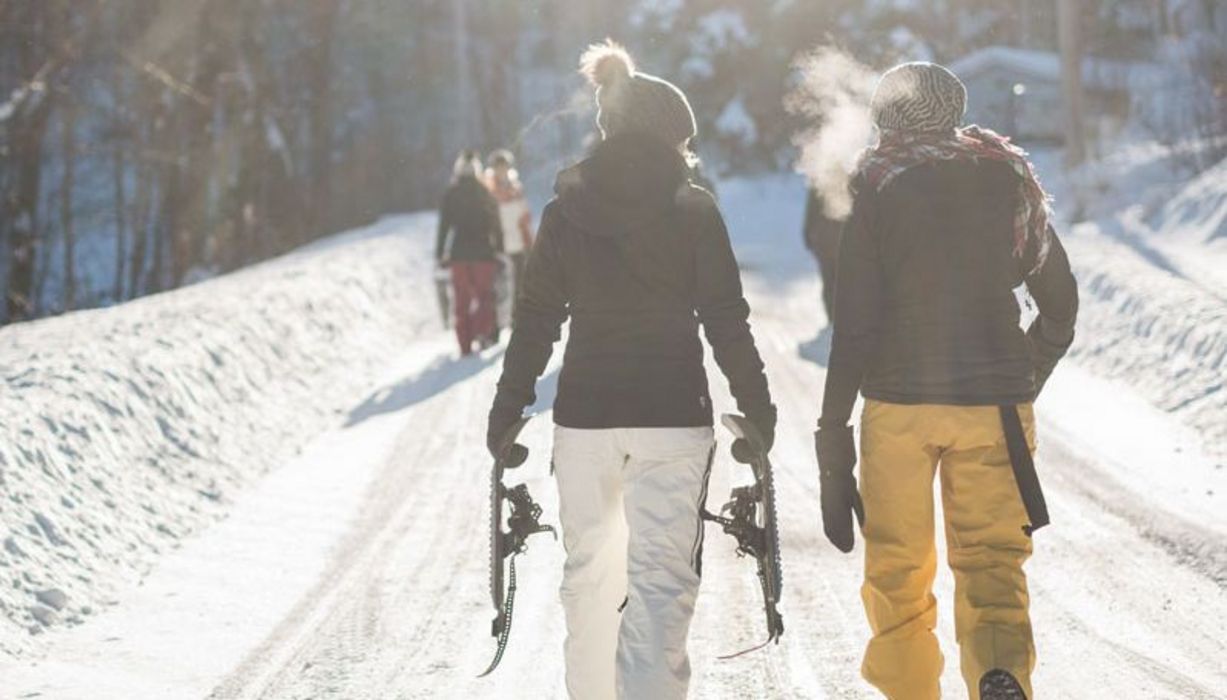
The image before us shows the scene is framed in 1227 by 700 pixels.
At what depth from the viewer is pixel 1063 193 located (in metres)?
27.7

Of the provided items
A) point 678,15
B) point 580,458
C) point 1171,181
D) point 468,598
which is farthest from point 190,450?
point 678,15

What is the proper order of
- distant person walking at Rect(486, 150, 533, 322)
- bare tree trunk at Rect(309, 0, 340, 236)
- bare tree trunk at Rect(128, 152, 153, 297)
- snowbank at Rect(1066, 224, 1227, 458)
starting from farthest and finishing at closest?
bare tree trunk at Rect(309, 0, 340, 236)
bare tree trunk at Rect(128, 152, 153, 297)
distant person walking at Rect(486, 150, 533, 322)
snowbank at Rect(1066, 224, 1227, 458)

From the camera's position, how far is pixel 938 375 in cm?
475

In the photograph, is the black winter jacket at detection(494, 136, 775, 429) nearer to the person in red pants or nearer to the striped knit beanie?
the striped knit beanie

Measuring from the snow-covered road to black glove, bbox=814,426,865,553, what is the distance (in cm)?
95

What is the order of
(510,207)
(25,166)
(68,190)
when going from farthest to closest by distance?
1. (68,190)
2. (25,166)
3. (510,207)

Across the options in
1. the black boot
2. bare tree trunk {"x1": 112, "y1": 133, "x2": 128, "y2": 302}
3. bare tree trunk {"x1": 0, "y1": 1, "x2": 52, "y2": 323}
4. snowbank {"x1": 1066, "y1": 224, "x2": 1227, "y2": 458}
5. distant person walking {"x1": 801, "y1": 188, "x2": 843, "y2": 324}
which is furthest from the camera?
bare tree trunk {"x1": 112, "y1": 133, "x2": 128, "y2": 302}

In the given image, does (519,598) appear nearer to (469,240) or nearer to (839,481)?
(839,481)

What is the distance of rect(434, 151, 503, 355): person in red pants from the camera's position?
15281 mm

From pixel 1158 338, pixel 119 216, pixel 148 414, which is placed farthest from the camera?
pixel 119 216

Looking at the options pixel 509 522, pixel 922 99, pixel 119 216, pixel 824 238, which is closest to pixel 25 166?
pixel 119 216

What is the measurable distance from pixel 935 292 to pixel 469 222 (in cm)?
1087

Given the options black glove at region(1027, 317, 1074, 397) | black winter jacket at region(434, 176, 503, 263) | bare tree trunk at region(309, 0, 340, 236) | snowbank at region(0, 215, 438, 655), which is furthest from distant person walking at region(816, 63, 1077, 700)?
bare tree trunk at region(309, 0, 340, 236)

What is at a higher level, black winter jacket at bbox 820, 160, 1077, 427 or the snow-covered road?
black winter jacket at bbox 820, 160, 1077, 427
